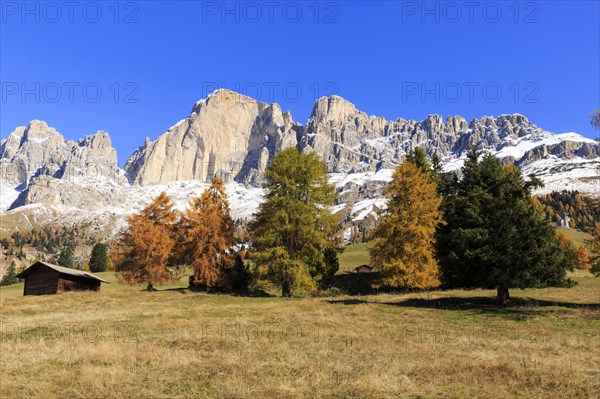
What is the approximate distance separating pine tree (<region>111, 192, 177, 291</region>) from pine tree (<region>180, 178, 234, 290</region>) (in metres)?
2.75

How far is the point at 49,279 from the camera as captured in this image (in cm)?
5484

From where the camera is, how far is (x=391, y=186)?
38.5 metres

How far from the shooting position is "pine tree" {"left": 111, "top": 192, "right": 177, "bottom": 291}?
48.0 meters

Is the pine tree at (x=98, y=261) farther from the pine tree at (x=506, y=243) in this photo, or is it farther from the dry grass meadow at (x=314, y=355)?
the pine tree at (x=506, y=243)

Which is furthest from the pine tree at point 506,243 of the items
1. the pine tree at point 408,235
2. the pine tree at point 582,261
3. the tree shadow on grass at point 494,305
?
the pine tree at point 582,261

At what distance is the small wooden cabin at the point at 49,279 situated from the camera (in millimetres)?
54250

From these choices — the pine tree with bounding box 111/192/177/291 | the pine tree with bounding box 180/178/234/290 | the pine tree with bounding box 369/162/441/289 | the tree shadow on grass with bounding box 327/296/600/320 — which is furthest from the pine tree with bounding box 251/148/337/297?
the pine tree with bounding box 111/192/177/291

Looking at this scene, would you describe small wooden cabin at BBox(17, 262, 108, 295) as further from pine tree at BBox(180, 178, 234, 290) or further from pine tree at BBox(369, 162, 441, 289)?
pine tree at BBox(369, 162, 441, 289)

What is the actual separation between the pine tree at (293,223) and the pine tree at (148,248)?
42.9 ft

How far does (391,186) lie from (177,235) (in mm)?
27507

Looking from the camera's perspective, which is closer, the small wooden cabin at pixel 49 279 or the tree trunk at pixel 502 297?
the tree trunk at pixel 502 297

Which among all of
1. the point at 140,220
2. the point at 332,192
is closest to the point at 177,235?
the point at 140,220

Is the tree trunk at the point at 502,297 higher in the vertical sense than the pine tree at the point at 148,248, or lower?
lower

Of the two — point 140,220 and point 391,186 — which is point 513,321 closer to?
point 391,186
